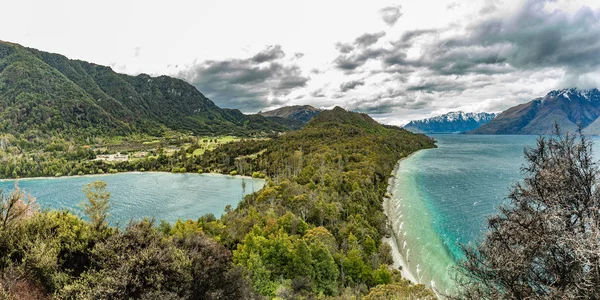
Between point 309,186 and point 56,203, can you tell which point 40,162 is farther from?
point 309,186

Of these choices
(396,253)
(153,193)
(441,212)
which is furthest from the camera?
(153,193)

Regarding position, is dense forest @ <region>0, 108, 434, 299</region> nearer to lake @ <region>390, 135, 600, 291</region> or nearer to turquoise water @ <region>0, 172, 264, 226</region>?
lake @ <region>390, 135, 600, 291</region>

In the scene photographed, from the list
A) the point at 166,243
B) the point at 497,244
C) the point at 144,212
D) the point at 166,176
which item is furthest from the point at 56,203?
the point at 497,244

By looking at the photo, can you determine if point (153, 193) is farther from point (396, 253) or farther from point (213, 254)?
point (213, 254)

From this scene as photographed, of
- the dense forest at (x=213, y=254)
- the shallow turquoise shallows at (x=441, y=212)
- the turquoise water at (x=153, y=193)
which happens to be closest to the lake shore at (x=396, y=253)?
the shallow turquoise shallows at (x=441, y=212)

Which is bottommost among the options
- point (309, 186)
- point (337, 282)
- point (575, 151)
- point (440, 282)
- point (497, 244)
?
point (440, 282)

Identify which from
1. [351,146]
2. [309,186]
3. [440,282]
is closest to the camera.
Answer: [440,282]

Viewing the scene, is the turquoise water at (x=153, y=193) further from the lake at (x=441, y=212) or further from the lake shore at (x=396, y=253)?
the lake at (x=441, y=212)

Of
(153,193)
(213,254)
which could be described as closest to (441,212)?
(213,254)
